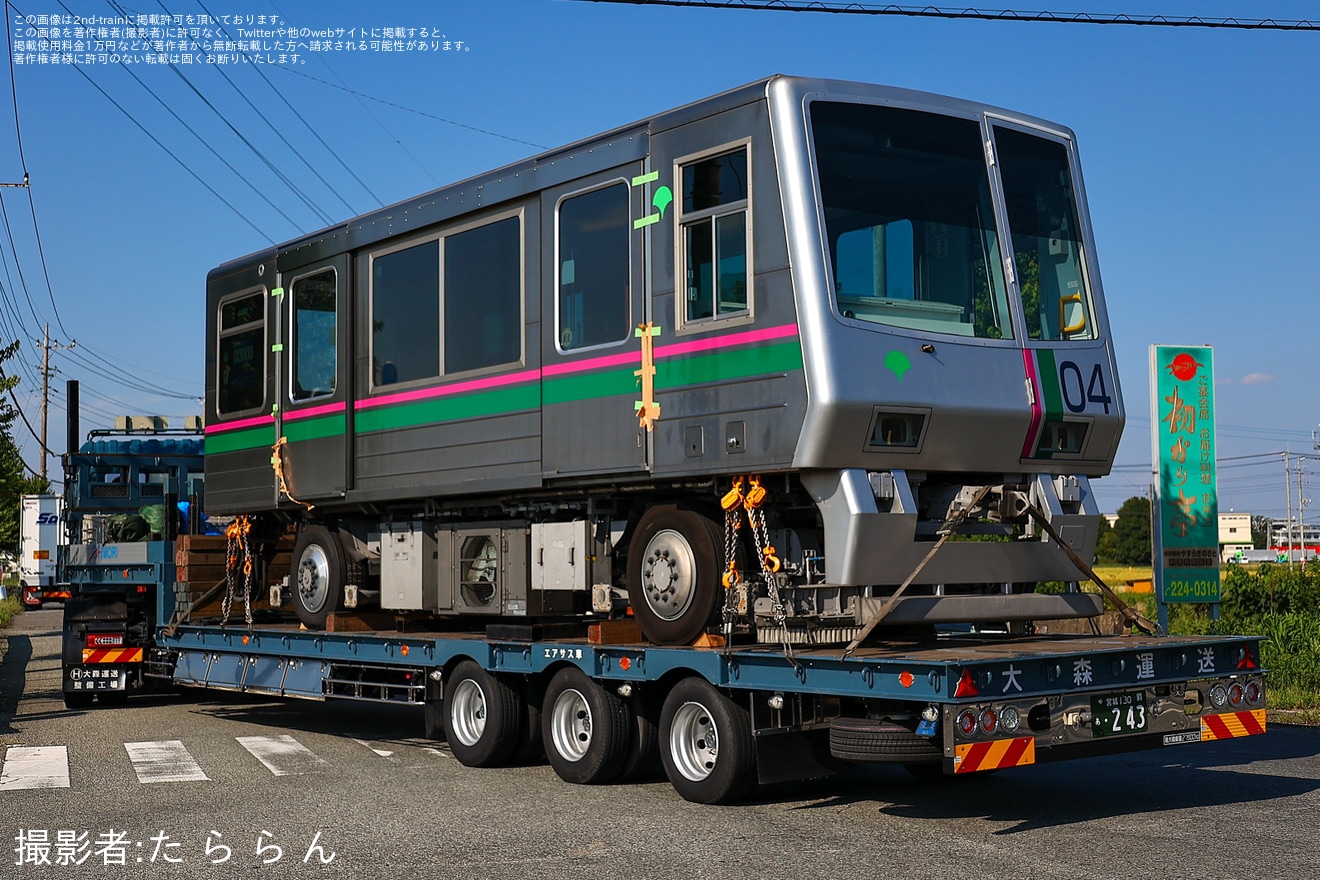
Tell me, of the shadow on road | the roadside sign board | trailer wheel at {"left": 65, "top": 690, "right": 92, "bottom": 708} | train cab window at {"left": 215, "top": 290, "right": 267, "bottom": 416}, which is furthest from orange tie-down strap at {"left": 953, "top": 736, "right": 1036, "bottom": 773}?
trailer wheel at {"left": 65, "top": 690, "right": 92, "bottom": 708}

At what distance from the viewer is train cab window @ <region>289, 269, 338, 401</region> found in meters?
13.3

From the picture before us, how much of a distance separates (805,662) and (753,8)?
25.7ft

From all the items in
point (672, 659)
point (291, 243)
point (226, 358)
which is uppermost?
point (291, 243)

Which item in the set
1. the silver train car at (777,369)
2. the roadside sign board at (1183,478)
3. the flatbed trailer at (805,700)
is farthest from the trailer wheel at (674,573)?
the roadside sign board at (1183,478)

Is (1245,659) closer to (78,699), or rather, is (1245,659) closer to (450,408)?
(450,408)

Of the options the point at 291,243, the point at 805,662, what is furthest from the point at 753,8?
the point at 805,662

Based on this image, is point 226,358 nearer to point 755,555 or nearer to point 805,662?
point 755,555

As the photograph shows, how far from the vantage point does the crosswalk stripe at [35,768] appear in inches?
421

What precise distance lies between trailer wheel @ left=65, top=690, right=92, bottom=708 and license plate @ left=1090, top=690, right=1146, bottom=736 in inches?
468

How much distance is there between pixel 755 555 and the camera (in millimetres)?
9516

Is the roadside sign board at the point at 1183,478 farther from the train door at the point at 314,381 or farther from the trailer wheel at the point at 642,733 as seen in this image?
the train door at the point at 314,381

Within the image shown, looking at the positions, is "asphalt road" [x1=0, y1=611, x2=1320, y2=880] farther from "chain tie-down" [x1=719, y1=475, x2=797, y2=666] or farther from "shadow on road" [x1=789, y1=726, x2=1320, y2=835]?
"chain tie-down" [x1=719, y1=475, x2=797, y2=666]

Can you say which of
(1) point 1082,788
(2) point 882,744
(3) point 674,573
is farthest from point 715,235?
(1) point 1082,788

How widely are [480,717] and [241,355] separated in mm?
5108
